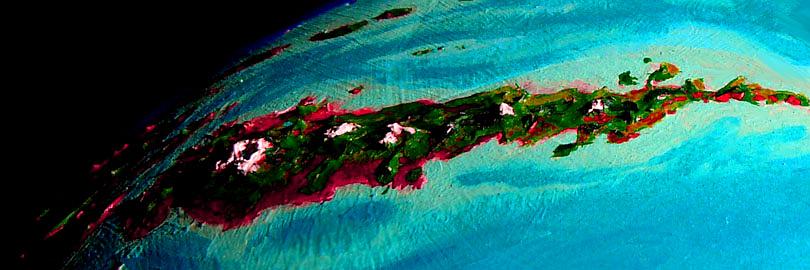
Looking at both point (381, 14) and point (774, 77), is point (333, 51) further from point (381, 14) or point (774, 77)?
point (774, 77)

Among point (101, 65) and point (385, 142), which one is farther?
point (101, 65)

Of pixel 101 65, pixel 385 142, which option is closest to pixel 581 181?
pixel 385 142

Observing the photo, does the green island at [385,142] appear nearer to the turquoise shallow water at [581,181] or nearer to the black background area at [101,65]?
the turquoise shallow water at [581,181]

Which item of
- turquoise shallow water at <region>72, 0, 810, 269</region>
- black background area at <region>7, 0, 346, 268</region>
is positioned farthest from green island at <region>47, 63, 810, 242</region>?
black background area at <region>7, 0, 346, 268</region>

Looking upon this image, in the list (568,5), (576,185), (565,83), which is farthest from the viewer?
(568,5)

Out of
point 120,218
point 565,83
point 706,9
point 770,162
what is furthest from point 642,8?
point 120,218

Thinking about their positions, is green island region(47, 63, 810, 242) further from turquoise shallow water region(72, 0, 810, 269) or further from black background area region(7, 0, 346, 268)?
black background area region(7, 0, 346, 268)

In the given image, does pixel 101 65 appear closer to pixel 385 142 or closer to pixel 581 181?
pixel 385 142

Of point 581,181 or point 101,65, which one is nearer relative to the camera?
point 581,181

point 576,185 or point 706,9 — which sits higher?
point 706,9

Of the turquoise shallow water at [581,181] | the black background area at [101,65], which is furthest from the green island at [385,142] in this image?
the black background area at [101,65]
